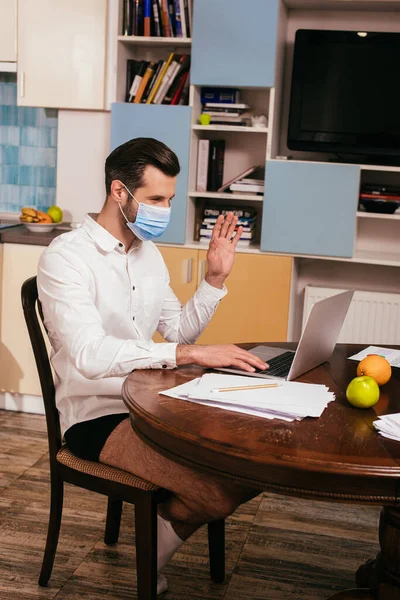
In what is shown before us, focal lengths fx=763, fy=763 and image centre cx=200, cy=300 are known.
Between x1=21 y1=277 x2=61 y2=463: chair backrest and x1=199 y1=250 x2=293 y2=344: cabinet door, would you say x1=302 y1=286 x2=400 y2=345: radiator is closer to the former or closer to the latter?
x1=199 y1=250 x2=293 y2=344: cabinet door

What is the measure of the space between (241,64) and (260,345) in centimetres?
183

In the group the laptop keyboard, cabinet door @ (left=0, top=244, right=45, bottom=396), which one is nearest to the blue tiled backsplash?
cabinet door @ (left=0, top=244, right=45, bottom=396)

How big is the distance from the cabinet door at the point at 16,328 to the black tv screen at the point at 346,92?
141cm

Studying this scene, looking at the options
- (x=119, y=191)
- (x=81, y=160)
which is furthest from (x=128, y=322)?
(x=81, y=160)

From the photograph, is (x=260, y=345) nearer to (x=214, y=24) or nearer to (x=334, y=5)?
(x=214, y=24)

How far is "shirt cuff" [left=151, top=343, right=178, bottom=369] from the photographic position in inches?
72.4

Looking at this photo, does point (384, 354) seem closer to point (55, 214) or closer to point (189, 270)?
point (189, 270)

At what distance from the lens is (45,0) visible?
3699 mm

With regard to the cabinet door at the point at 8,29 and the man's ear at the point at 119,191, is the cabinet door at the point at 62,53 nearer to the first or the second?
the cabinet door at the point at 8,29

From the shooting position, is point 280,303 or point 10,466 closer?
point 10,466

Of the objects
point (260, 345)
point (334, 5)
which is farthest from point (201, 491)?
point (334, 5)

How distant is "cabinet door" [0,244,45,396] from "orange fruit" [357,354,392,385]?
2164 mm

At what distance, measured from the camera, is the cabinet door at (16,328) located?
3.63m

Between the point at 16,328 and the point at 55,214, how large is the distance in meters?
0.61
